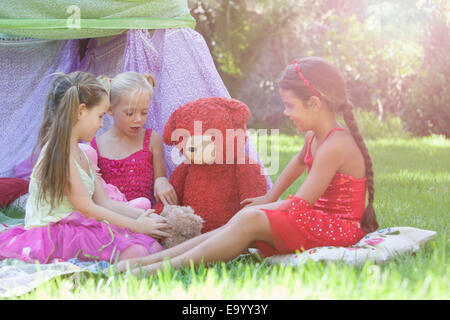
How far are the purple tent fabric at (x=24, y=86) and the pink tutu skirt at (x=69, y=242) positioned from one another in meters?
1.36

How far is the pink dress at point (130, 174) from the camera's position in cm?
264

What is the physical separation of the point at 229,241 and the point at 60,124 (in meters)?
0.83

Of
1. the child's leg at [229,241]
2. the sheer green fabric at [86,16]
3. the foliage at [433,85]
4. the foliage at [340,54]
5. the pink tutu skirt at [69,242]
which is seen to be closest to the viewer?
the child's leg at [229,241]

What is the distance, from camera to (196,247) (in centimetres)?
189

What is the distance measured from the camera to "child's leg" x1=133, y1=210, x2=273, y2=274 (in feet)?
6.11

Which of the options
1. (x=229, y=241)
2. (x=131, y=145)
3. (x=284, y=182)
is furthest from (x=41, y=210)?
(x=284, y=182)

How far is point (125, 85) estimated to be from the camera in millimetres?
2590

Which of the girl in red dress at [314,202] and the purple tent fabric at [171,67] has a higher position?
the purple tent fabric at [171,67]

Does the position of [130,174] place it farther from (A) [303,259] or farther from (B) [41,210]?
(A) [303,259]

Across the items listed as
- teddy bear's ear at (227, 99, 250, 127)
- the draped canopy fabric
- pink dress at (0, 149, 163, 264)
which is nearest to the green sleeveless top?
pink dress at (0, 149, 163, 264)

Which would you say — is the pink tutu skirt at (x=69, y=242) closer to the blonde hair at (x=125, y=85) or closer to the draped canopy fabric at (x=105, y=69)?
the blonde hair at (x=125, y=85)

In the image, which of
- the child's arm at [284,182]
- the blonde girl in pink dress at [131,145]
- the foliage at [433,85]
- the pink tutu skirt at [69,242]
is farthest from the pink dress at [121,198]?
the foliage at [433,85]
